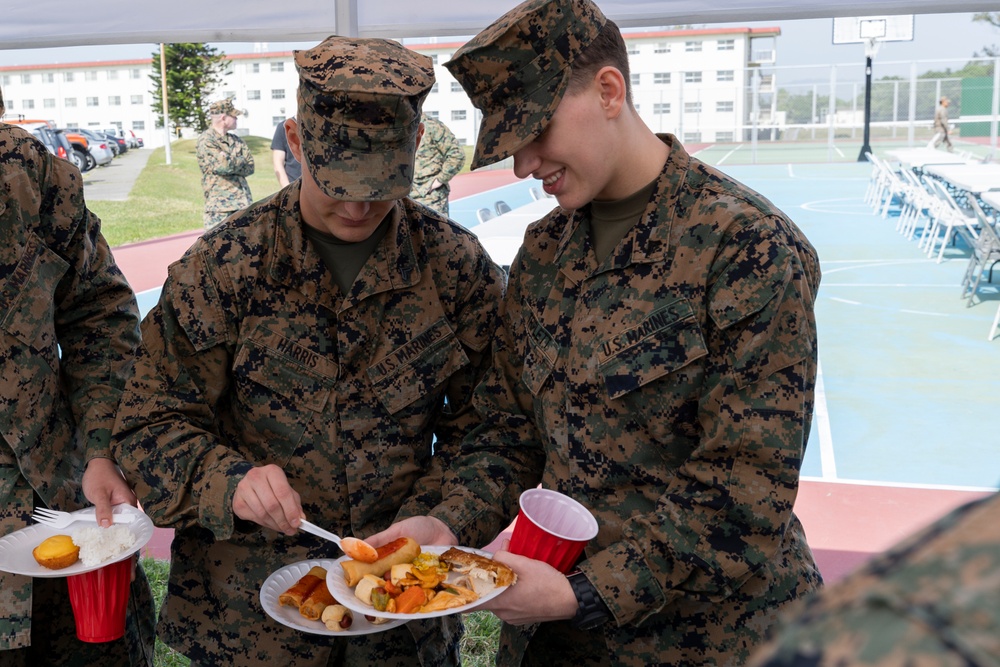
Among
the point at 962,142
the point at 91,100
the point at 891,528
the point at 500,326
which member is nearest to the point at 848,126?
the point at 962,142

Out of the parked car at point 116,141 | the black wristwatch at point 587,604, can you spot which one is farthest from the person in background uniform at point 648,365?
the parked car at point 116,141

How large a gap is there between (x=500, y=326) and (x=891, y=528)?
10.9ft

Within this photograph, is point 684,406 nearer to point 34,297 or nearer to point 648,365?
point 648,365

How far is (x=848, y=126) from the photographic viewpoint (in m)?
33.4

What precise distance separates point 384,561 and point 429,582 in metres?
0.10

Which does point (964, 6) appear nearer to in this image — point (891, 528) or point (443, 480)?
point (443, 480)

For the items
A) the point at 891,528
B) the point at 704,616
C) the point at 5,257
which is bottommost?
the point at 891,528

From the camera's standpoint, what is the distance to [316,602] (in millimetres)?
1750

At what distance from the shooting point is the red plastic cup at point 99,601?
72.9 inches

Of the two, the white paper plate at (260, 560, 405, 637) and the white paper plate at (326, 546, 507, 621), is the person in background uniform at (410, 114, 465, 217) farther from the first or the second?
the white paper plate at (326, 546, 507, 621)

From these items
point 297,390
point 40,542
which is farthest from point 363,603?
point 40,542

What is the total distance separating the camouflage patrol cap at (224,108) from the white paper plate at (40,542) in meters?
9.47

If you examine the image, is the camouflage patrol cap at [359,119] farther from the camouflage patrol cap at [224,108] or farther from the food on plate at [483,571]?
the camouflage patrol cap at [224,108]

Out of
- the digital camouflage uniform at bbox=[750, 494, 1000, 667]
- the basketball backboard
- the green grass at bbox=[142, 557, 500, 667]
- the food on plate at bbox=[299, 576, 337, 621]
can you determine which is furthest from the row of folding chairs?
the digital camouflage uniform at bbox=[750, 494, 1000, 667]
